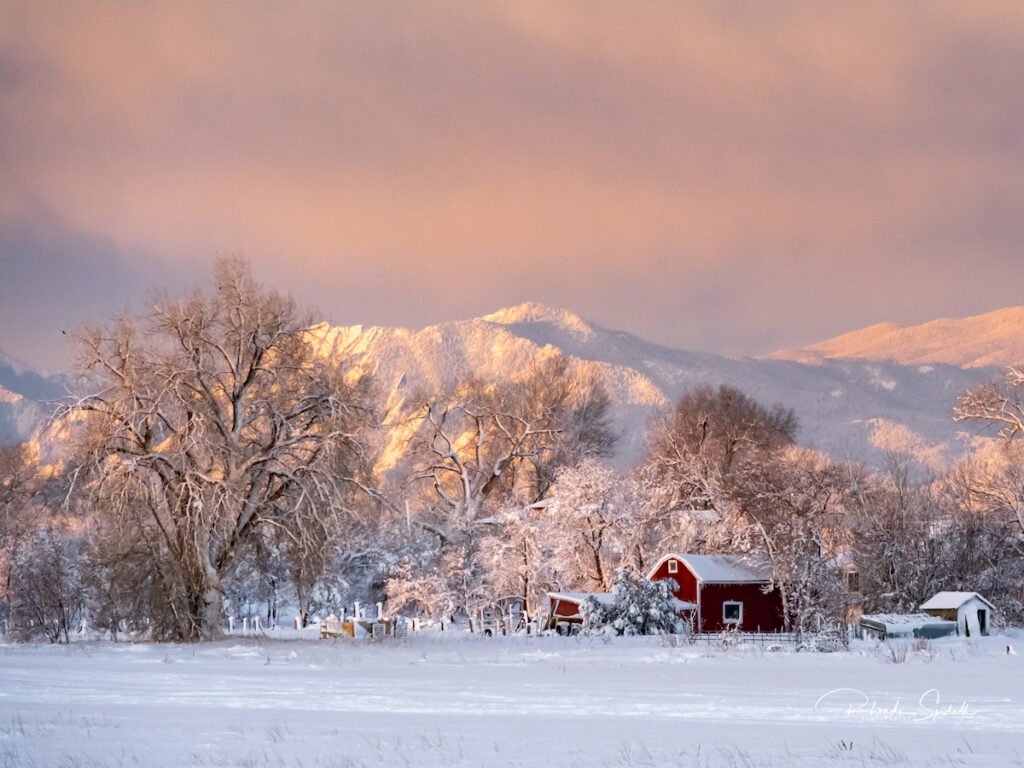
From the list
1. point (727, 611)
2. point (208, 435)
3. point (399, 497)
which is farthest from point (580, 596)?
point (208, 435)

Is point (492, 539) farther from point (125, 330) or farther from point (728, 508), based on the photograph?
point (125, 330)

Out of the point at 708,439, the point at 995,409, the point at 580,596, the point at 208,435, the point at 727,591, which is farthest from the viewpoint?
the point at 708,439

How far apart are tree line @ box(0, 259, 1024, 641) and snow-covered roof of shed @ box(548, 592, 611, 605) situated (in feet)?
6.35

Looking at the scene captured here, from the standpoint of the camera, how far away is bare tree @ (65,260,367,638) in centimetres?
3659

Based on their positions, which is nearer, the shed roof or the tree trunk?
the tree trunk

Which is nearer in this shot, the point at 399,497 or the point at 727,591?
the point at 399,497

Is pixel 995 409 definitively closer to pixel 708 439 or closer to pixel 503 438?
pixel 708 439

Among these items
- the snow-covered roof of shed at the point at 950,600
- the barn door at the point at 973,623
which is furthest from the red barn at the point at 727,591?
the barn door at the point at 973,623

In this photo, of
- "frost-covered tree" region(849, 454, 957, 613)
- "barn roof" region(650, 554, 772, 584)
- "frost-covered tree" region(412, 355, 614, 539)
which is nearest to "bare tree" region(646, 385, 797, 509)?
"barn roof" region(650, 554, 772, 584)

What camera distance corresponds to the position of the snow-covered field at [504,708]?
1345 centimetres

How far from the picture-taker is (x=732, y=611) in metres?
58.0

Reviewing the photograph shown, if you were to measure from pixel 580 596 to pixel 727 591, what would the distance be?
9.36 metres

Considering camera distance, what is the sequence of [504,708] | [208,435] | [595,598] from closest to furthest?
[504,708]
[208,435]
[595,598]
